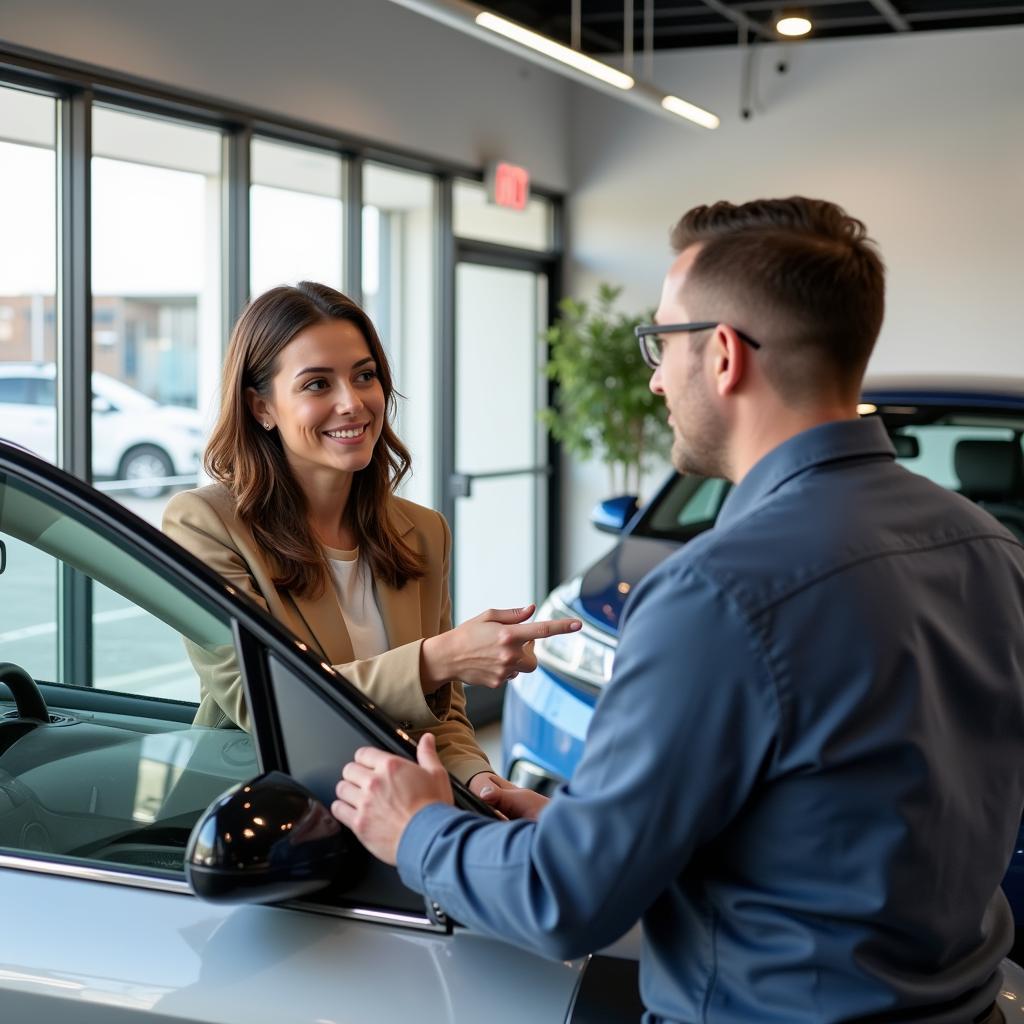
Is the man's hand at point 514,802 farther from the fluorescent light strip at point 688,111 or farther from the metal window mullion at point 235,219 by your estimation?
the fluorescent light strip at point 688,111

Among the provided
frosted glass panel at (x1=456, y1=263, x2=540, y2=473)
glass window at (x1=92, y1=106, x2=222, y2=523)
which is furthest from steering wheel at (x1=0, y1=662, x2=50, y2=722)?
frosted glass panel at (x1=456, y1=263, x2=540, y2=473)

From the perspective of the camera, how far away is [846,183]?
7176mm

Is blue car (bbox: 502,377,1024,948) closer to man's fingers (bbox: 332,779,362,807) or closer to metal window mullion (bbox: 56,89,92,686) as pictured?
metal window mullion (bbox: 56,89,92,686)

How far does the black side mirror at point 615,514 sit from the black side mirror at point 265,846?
2.98 metres

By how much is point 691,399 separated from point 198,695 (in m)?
0.59

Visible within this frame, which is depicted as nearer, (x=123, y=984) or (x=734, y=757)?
(x=734, y=757)

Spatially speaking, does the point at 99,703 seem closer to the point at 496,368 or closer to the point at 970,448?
the point at 970,448

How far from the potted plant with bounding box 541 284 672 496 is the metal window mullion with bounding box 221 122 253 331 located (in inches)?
93.5

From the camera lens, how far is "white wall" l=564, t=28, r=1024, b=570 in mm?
6859

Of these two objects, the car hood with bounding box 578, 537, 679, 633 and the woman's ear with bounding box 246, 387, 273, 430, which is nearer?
the woman's ear with bounding box 246, 387, 273, 430

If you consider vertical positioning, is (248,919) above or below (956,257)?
below

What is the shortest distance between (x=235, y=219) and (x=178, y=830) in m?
3.99

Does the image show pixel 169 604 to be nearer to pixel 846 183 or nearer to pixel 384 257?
pixel 384 257

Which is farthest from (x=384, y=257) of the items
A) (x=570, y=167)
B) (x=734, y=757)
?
(x=734, y=757)
